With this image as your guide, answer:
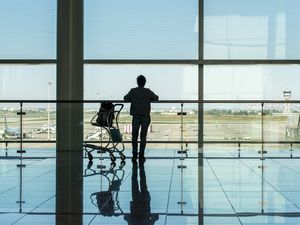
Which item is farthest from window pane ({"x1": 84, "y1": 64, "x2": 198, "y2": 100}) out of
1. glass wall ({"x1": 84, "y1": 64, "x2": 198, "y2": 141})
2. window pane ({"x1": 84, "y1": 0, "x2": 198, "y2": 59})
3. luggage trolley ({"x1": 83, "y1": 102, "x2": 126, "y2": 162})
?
luggage trolley ({"x1": 83, "y1": 102, "x2": 126, "y2": 162})

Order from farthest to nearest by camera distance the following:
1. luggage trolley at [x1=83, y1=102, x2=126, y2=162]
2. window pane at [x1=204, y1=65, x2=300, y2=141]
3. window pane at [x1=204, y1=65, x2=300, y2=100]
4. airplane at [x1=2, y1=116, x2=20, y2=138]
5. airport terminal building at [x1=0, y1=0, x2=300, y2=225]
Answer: window pane at [x1=204, y1=65, x2=300, y2=100] → window pane at [x1=204, y1=65, x2=300, y2=141] → airplane at [x1=2, y1=116, x2=20, y2=138] → luggage trolley at [x1=83, y1=102, x2=126, y2=162] → airport terminal building at [x1=0, y1=0, x2=300, y2=225]

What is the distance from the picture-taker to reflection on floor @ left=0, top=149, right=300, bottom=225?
3.46 m

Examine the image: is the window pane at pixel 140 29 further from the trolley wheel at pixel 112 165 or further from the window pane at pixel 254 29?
the trolley wheel at pixel 112 165

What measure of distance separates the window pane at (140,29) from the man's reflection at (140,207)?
5118 mm

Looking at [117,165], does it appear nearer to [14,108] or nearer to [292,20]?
[14,108]

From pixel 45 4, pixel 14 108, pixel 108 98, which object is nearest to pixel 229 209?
pixel 14 108

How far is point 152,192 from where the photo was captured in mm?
4465

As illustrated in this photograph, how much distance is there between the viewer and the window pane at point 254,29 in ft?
32.8

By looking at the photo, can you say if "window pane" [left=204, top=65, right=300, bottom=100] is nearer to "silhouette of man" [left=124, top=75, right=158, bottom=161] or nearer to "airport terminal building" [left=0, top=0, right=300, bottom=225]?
"airport terminal building" [left=0, top=0, right=300, bottom=225]

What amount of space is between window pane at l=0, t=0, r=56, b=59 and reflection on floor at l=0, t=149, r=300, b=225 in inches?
141

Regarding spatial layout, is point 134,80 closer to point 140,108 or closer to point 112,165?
point 140,108

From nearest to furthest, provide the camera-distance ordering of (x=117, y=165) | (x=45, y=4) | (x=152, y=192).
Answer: (x=152, y=192) → (x=117, y=165) → (x=45, y=4)

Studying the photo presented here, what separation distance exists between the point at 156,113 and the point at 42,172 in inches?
133

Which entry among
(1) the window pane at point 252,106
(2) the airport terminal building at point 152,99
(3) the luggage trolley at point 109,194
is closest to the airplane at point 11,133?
(2) the airport terminal building at point 152,99
